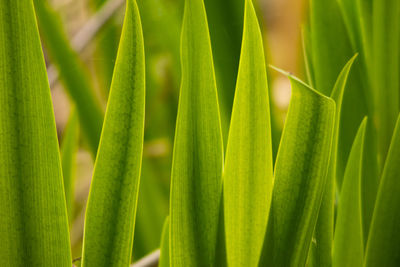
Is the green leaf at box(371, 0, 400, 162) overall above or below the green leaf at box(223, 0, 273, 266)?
above

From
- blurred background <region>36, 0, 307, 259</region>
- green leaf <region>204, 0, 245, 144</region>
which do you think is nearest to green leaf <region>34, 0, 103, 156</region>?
blurred background <region>36, 0, 307, 259</region>

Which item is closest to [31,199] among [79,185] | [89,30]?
[89,30]

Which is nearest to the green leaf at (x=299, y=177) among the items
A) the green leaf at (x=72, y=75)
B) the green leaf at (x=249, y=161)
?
the green leaf at (x=249, y=161)

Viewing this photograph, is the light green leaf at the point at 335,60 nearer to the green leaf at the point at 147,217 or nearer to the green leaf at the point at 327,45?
the green leaf at the point at 327,45

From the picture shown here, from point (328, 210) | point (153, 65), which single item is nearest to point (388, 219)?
point (328, 210)

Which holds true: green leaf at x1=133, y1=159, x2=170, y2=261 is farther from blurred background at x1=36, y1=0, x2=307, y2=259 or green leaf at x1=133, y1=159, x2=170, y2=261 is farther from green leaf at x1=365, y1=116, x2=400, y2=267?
green leaf at x1=365, y1=116, x2=400, y2=267

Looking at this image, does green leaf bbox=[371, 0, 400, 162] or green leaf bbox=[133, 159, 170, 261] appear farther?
green leaf bbox=[133, 159, 170, 261]

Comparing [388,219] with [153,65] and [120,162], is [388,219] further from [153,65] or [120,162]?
[153,65]
